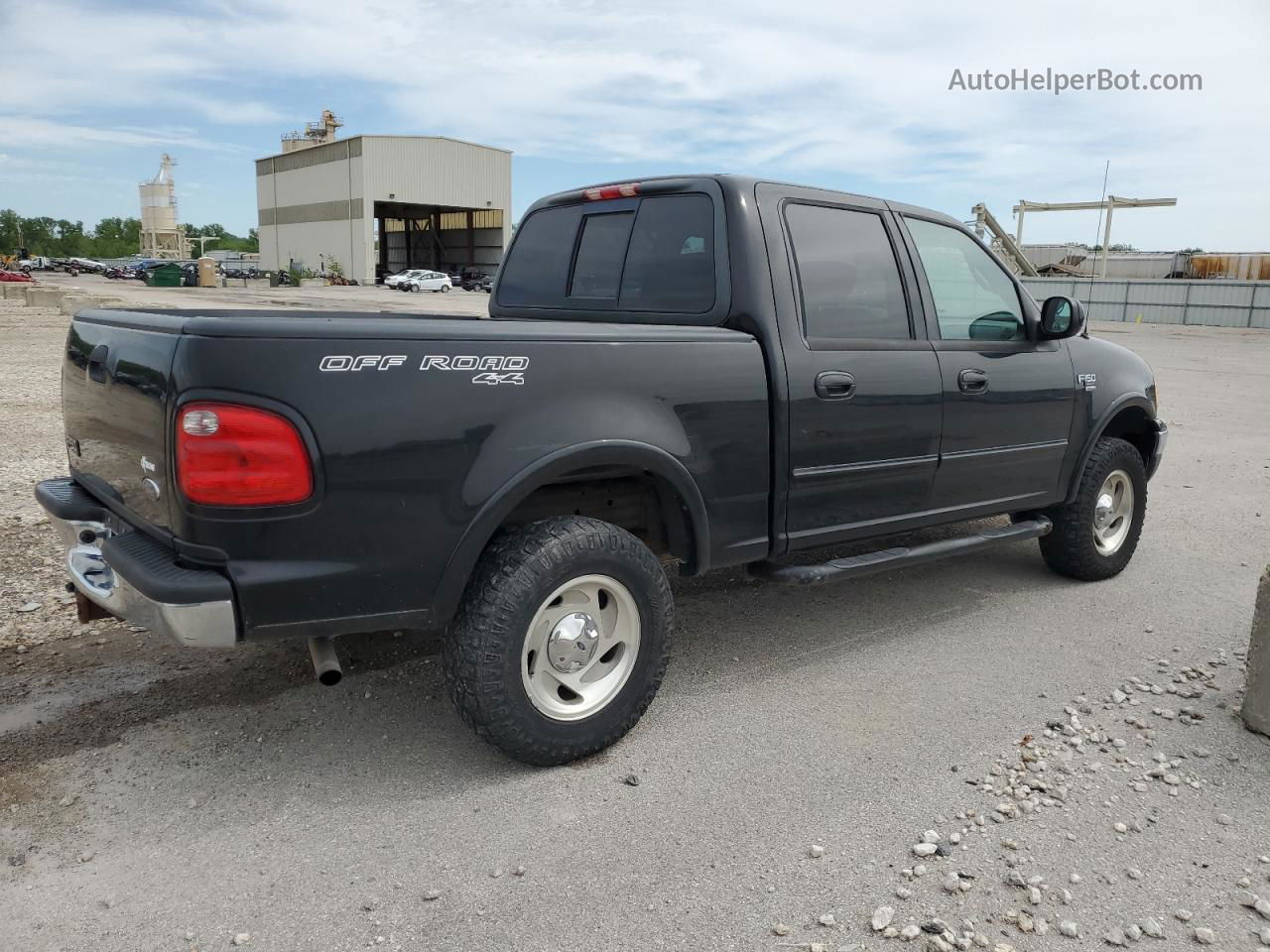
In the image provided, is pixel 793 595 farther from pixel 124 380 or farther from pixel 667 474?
pixel 124 380

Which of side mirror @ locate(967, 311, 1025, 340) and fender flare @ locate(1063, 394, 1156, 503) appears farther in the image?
fender flare @ locate(1063, 394, 1156, 503)

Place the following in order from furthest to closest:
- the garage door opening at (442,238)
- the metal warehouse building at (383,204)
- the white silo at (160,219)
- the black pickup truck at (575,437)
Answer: the white silo at (160,219) → the garage door opening at (442,238) → the metal warehouse building at (383,204) → the black pickup truck at (575,437)

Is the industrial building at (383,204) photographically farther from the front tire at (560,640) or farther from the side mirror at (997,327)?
the front tire at (560,640)

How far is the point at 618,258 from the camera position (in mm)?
4332

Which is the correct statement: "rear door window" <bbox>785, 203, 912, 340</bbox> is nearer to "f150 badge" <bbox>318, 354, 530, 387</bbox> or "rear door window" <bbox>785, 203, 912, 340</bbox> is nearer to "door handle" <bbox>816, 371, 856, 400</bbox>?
"door handle" <bbox>816, 371, 856, 400</bbox>

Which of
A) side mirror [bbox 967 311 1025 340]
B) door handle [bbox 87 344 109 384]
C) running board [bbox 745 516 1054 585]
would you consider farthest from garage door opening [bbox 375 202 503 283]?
door handle [bbox 87 344 109 384]

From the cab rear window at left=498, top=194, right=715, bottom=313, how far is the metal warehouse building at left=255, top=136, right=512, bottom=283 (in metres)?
66.1

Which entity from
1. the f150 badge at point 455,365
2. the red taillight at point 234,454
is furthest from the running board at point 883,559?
the red taillight at point 234,454

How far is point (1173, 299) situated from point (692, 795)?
4259 cm

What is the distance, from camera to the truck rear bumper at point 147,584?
2.70 m

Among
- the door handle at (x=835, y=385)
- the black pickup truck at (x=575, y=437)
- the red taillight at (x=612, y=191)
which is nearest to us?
the black pickup truck at (x=575, y=437)

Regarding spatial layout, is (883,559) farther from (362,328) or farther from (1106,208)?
(1106,208)

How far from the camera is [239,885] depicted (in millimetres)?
2717

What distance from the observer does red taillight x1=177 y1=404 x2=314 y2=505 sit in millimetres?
2662
